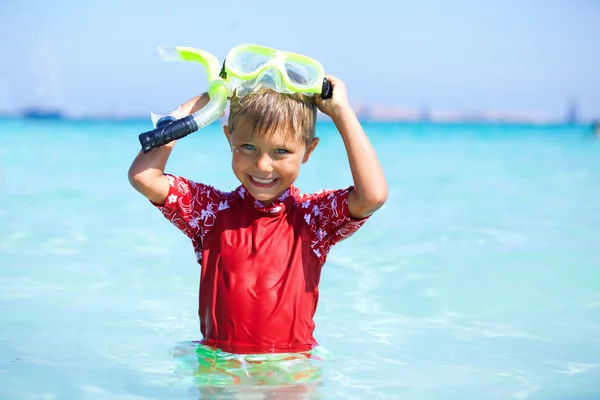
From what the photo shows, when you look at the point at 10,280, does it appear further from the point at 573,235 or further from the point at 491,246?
the point at 573,235

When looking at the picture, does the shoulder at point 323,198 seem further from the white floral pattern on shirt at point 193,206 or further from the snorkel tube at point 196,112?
the snorkel tube at point 196,112

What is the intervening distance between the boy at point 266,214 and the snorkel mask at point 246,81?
0.05m

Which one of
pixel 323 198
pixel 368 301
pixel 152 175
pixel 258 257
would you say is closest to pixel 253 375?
pixel 258 257

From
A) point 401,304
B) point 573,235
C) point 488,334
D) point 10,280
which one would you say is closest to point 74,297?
point 10,280

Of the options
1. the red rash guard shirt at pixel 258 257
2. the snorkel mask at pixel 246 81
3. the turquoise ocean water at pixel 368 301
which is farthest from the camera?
the turquoise ocean water at pixel 368 301

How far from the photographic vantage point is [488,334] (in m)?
4.32

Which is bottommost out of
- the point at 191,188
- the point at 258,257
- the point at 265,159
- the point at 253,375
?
the point at 253,375

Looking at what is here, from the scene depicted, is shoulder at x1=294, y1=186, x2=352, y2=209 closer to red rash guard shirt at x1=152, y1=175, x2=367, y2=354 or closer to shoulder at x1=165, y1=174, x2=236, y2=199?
red rash guard shirt at x1=152, y1=175, x2=367, y2=354

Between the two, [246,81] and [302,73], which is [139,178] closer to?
[246,81]

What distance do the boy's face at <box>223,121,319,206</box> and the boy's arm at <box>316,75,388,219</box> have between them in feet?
0.58

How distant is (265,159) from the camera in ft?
9.73

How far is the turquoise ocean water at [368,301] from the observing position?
3.39 meters

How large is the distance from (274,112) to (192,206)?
0.53 metres

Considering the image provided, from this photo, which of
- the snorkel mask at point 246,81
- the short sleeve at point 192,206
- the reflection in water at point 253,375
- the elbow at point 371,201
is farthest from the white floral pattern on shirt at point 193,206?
the elbow at point 371,201
